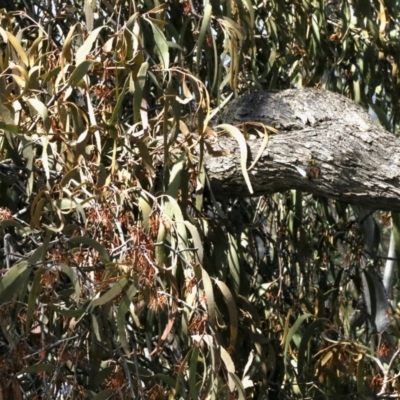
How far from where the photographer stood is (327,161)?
1.80 meters

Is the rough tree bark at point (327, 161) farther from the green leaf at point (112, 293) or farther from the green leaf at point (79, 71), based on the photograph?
the green leaf at point (112, 293)

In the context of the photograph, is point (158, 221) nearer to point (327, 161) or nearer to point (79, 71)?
point (79, 71)

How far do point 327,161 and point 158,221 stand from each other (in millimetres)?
426

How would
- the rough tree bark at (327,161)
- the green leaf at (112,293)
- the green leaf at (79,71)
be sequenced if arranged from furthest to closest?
the rough tree bark at (327,161) → the green leaf at (79,71) → the green leaf at (112,293)

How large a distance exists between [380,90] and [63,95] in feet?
5.20

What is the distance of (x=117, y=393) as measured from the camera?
1.45 meters

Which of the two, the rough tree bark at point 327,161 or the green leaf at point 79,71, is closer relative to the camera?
the green leaf at point 79,71

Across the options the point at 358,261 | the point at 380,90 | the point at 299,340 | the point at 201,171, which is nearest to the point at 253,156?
the point at 201,171

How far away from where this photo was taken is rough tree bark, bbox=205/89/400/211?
5.89ft

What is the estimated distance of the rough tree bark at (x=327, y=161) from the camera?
5.89 ft

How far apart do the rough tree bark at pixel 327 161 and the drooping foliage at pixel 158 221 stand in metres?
0.08

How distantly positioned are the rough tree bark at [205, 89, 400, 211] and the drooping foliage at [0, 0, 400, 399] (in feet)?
0.27

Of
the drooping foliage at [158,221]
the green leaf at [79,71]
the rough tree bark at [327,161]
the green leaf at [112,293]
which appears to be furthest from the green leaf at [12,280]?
the rough tree bark at [327,161]

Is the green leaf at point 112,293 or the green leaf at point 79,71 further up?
the green leaf at point 79,71
